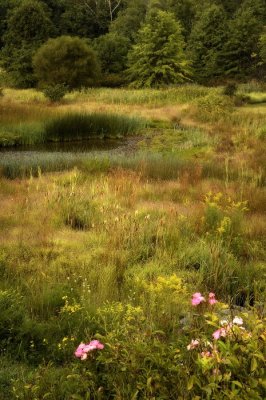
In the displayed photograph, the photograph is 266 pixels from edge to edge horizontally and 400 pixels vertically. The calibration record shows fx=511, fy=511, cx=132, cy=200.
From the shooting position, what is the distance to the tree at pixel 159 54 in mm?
37406

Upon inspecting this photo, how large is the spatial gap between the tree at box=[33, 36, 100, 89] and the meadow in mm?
18521

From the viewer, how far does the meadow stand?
2.47m

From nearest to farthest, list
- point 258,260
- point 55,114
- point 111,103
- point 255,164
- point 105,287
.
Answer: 1. point 105,287
2. point 258,260
3. point 255,164
4. point 55,114
5. point 111,103

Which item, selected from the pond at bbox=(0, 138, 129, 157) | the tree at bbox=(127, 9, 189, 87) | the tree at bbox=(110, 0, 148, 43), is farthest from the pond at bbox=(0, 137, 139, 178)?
the tree at bbox=(110, 0, 148, 43)

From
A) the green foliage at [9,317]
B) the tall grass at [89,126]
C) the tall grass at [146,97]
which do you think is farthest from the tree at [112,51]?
the green foliage at [9,317]

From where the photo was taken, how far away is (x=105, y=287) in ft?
14.5

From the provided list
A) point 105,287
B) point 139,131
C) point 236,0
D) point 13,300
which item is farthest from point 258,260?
point 236,0

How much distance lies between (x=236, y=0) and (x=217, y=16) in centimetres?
1458

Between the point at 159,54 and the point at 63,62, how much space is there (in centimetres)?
1031

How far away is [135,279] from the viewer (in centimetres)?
464

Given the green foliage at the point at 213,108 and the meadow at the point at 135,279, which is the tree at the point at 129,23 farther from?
the meadow at the point at 135,279

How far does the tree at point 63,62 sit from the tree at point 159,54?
711cm

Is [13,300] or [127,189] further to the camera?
[127,189]

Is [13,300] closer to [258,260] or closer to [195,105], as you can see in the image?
[258,260]
